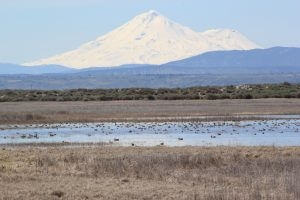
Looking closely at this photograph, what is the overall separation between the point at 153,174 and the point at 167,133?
1971 cm

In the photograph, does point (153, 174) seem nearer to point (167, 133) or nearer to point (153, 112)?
point (167, 133)

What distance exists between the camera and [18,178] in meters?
21.6

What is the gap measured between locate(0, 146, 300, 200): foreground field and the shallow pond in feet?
22.8

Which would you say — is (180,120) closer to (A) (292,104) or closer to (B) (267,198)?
(A) (292,104)

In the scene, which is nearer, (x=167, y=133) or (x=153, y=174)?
(x=153, y=174)

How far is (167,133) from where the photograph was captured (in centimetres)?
4203

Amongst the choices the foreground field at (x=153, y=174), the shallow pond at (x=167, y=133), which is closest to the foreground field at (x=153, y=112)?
the shallow pond at (x=167, y=133)

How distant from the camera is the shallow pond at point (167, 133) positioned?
36.2m

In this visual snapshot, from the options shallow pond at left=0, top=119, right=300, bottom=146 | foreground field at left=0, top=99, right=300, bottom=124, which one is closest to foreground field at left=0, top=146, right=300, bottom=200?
shallow pond at left=0, top=119, right=300, bottom=146

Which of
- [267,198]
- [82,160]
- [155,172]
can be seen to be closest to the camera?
[267,198]

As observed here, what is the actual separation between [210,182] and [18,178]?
538 cm

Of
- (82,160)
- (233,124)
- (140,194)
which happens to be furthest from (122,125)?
(140,194)

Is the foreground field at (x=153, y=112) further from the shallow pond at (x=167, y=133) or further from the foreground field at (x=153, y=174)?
the foreground field at (x=153, y=174)

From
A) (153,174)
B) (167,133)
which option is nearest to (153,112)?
(167,133)
